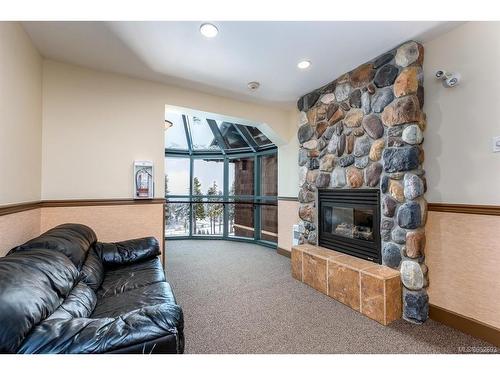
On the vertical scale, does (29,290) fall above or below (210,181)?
below

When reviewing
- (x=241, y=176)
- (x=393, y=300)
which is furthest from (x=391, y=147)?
(x=241, y=176)

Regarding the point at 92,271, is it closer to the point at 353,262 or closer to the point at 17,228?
the point at 17,228

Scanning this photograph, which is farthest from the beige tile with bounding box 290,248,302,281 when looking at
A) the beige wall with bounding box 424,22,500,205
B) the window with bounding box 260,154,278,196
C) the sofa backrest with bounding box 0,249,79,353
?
the sofa backrest with bounding box 0,249,79,353

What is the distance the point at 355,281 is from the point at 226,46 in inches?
103

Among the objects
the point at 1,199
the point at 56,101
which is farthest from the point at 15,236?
the point at 56,101

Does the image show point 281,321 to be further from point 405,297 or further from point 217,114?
point 217,114

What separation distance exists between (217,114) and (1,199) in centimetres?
258

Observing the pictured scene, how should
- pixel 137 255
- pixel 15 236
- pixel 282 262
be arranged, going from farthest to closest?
pixel 282 262 → pixel 137 255 → pixel 15 236

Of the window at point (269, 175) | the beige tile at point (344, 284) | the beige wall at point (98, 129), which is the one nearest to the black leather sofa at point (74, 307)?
the beige wall at point (98, 129)

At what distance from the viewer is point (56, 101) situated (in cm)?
270

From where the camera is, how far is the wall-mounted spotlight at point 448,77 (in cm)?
214

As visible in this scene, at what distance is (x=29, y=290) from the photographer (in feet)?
3.53

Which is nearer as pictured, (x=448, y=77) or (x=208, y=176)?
(x=448, y=77)

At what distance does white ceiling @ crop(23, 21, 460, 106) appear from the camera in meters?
2.10
